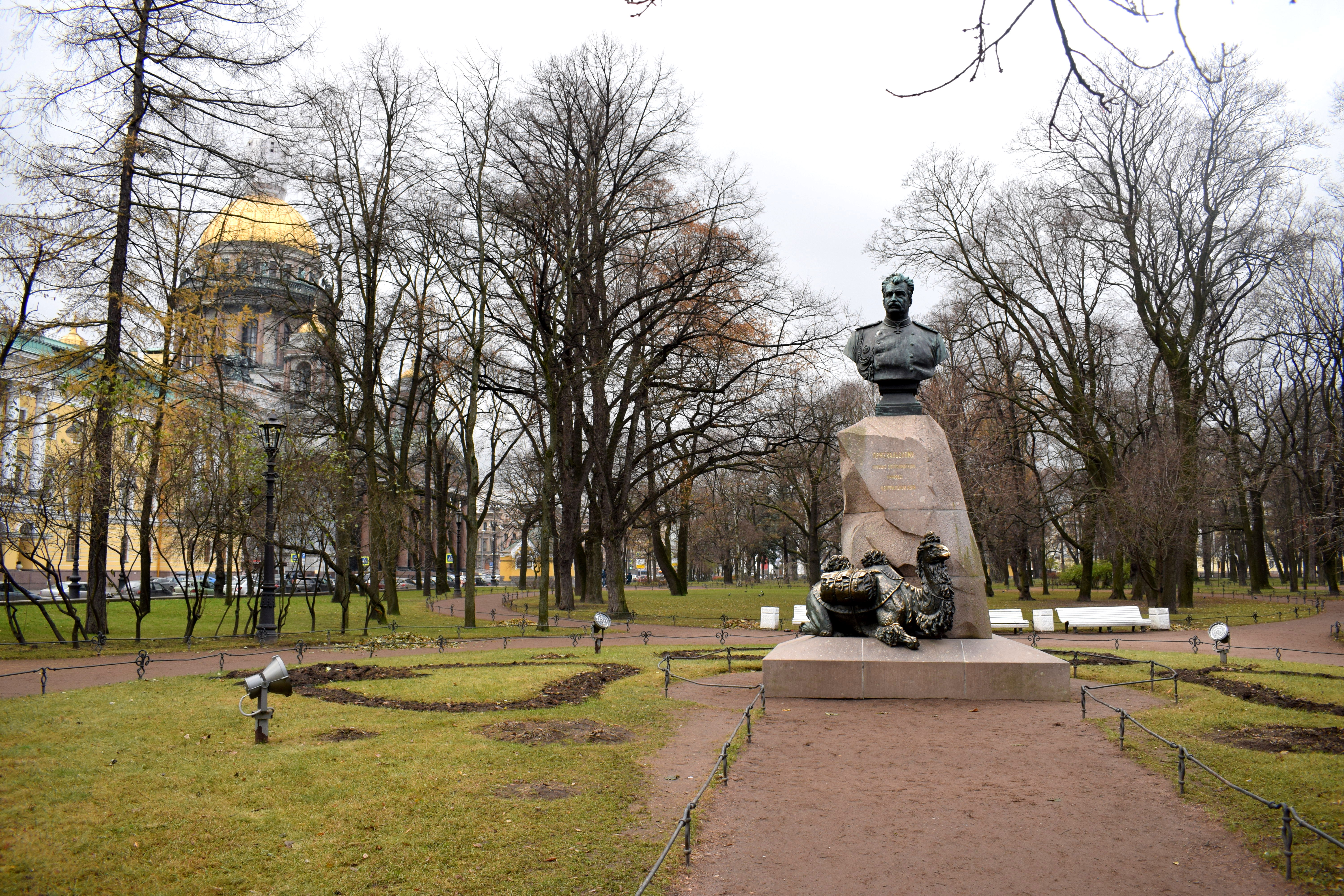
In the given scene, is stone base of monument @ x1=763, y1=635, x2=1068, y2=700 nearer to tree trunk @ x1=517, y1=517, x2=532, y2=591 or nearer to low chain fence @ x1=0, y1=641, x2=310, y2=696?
low chain fence @ x1=0, y1=641, x2=310, y2=696

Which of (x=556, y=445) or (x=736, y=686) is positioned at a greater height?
(x=556, y=445)

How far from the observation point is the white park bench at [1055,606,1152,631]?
24.4m

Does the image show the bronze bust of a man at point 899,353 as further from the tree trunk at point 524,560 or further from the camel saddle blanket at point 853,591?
the tree trunk at point 524,560

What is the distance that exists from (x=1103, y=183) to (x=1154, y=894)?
30.6 metres

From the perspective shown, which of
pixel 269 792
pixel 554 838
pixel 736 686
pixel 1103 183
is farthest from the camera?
pixel 1103 183

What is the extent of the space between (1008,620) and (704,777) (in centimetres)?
Result: 1796

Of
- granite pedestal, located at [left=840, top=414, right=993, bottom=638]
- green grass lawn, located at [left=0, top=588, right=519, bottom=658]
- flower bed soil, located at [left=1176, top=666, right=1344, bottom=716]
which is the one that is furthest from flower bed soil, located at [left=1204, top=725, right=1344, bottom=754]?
green grass lawn, located at [left=0, top=588, right=519, bottom=658]

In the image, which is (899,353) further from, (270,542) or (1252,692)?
(270,542)

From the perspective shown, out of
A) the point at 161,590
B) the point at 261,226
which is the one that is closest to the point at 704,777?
the point at 261,226

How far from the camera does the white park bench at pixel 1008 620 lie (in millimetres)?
23516

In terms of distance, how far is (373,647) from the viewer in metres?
18.6

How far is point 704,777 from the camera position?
8211 millimetres

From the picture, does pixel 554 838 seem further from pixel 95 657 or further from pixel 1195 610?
pixel 1195 610

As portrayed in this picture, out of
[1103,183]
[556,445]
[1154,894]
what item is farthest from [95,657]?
[1103,183]
